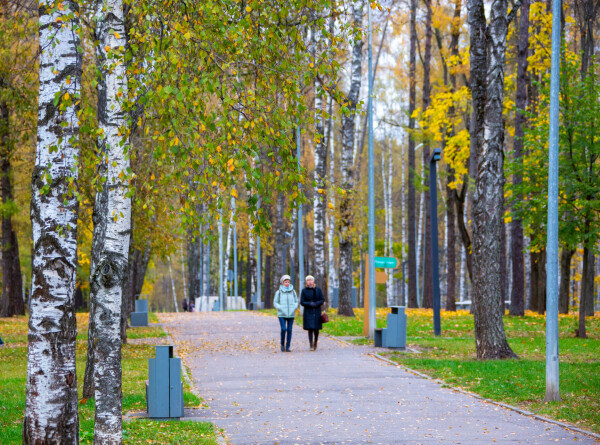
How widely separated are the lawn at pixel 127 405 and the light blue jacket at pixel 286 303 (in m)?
3.20

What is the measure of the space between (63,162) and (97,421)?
2501mm

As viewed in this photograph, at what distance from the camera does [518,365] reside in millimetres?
14898

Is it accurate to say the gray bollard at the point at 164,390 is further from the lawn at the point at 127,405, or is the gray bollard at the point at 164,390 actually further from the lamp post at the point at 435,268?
the lamp post at the point at 435,268

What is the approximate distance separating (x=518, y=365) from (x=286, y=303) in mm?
6011

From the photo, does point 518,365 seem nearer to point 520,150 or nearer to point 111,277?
point 111,277

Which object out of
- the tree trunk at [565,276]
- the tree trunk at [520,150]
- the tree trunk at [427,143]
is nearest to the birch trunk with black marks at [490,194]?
the tree trunk at [520,150]

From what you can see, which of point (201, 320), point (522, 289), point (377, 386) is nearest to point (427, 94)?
point (522, 289)

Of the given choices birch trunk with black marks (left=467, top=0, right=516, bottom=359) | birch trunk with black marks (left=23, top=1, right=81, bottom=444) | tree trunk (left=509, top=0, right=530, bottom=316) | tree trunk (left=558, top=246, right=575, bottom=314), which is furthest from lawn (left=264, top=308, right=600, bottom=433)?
birch trunk with black marks (left=23, top=1, right=81, bottom=444)

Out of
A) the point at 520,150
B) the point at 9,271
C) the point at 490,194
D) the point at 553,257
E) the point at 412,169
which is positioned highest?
the point at 412,169

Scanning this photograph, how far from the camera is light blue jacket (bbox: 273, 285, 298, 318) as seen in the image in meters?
18.6

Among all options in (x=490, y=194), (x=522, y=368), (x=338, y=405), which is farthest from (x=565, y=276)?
(x=338, y=405)

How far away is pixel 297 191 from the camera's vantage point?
7.48 m

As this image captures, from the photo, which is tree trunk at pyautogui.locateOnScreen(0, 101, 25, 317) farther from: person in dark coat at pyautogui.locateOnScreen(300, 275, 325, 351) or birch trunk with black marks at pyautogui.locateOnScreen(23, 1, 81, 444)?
birch trunk with black marks at pyautogui.locateOnScreen(23, 1, 81, 444)

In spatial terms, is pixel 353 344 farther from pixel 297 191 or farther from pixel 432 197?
pixel 297 191
